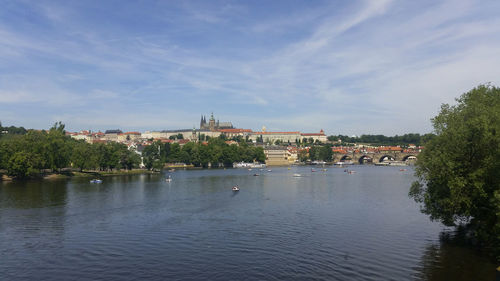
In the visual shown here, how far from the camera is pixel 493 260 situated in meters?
24.5

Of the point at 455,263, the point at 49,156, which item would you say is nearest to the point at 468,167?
the point at 455,263

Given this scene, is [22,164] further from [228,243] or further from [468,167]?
[468,167]

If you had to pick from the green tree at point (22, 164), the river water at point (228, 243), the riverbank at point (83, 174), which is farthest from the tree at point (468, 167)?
the riverbank at point (83, 174)

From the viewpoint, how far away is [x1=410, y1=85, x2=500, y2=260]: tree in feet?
82.0

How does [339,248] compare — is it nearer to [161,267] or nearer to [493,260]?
[493,260]

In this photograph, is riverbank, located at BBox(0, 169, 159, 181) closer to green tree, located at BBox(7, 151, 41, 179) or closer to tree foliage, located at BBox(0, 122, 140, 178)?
tree foliage, located at BBox(0, 122, 140, 178)

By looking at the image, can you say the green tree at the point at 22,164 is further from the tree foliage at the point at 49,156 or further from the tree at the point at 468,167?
the tree at the point at 468,167

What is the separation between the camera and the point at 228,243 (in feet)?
98.0

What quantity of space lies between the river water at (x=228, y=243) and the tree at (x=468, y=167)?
248 cm

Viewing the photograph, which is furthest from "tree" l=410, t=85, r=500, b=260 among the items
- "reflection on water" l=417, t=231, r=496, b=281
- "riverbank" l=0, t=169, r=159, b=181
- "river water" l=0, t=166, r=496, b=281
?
"riverbank" l=0, t=169, r=159, b=181

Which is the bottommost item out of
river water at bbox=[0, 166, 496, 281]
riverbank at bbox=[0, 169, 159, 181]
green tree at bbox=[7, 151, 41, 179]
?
river water at bbox=[0, 166, 496, 281]

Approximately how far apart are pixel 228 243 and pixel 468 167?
17266 mm

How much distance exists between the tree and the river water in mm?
2484

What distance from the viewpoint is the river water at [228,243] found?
23406mm
